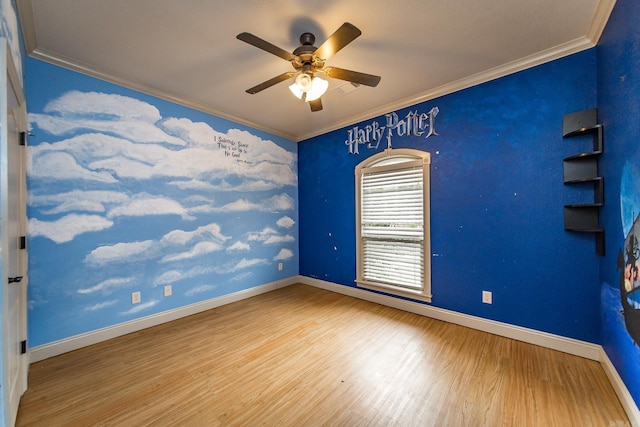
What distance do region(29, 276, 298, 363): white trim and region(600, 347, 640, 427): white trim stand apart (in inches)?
149

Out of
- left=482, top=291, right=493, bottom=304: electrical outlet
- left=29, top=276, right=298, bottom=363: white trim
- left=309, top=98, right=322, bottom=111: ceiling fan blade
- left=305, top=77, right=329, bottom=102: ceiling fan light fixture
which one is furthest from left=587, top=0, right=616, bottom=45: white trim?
left=29, top=276, right=298, bottom=363: white trim

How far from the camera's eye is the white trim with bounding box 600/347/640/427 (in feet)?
4.70

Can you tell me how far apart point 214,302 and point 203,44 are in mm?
3041

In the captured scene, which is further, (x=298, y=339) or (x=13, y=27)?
(x=298, y=339)

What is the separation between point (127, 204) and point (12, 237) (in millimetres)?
1087

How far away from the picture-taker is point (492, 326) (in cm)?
257

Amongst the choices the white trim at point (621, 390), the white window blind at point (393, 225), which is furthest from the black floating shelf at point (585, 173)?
the white window blind at point (393, 225)

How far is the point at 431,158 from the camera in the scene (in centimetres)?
301

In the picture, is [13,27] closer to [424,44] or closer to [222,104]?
[222,104]

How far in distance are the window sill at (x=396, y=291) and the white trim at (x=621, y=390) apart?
4.63 ft

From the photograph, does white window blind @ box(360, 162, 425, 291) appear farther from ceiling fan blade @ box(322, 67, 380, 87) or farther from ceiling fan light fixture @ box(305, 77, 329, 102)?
ceiling fan light fixture @ box(305, 77, 329, 102)

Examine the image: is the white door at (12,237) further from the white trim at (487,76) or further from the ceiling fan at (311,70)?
the white trim at (487,76)

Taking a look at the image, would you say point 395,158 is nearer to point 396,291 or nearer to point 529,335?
point 396,291

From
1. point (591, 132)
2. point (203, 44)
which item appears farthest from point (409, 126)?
point (203, 44)
